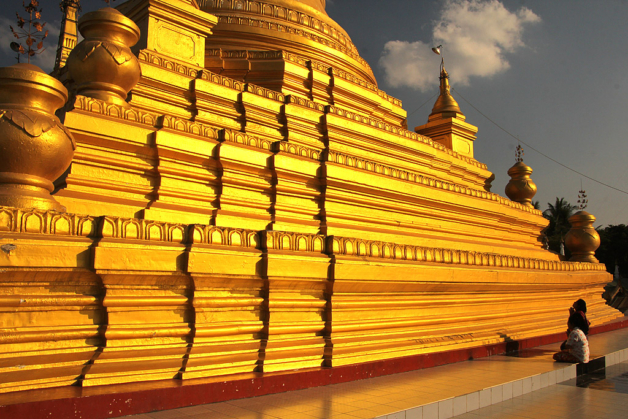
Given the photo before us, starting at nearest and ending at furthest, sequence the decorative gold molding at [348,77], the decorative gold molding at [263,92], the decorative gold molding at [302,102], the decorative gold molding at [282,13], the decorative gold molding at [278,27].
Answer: the decorative gold molding at [263,92]
the decorative gold molding at [302,102]
the decorative gold molding at [348,77]
the decorative gold molding at [278,27]
the decorative gold molding at [282,13]

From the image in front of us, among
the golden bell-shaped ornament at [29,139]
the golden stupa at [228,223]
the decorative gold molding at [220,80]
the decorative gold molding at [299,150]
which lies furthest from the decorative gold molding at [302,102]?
the golden bell-shaped ornament at [29,139]

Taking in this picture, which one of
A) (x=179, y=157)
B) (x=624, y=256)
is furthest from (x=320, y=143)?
(x=624, y=256)

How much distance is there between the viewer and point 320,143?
8.82 m

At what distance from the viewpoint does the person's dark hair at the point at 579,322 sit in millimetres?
7664

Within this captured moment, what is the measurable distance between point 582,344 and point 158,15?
832cm

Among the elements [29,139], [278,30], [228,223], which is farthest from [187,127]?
[278,30]

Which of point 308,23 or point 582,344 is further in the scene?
point 308,23

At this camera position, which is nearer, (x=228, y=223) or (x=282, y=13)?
(x=228, y=223)

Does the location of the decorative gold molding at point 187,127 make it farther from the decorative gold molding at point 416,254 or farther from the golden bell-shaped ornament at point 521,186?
the golden bell-shaped ornament at point 521,186

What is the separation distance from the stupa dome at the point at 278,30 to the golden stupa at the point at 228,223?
0.04m

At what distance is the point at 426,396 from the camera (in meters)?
4.98

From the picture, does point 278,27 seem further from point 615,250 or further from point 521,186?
point 615,250

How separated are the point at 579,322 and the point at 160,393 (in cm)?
646

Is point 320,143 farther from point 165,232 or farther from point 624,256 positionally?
point 624,256
